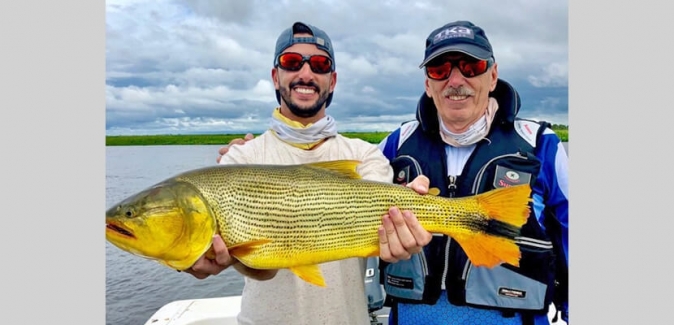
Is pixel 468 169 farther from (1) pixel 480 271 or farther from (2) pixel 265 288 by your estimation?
(2) pixel 265 288

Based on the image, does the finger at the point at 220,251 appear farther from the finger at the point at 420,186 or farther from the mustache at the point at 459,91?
the mustache at the point at 459,91

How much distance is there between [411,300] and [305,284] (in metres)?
1.00

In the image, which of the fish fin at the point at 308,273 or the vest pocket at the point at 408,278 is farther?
the vest pocket at the point at 408,278

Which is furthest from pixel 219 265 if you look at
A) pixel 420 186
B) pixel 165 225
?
pixel 420 186

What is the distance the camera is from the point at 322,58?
3.38m

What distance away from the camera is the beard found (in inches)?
130

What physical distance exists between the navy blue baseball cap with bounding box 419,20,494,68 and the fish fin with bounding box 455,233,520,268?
1.42 m

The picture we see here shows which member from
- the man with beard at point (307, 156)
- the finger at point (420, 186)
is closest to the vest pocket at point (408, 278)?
the man with beard at point (307, 156)

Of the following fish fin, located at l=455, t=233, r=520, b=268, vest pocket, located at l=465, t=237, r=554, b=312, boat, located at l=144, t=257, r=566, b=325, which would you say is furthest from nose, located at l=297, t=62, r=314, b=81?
boat, located at l=144, t=257, r=566, b=325

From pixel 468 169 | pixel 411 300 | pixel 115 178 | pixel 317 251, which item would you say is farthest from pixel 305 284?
pixel 115 178

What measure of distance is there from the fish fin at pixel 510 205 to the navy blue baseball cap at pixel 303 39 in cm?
137

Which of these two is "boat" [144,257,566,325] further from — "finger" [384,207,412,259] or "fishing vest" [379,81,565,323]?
"finger" [384,207,412,259]

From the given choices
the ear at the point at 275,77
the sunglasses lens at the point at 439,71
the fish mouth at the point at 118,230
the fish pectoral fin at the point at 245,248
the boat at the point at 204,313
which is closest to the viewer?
the fish mouth at the point at 118,230

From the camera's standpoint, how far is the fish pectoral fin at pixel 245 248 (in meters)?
2.59
